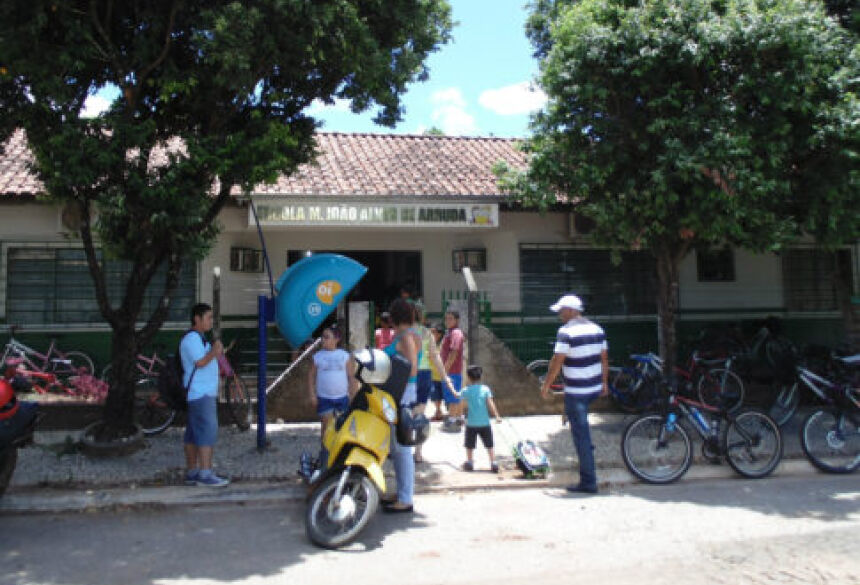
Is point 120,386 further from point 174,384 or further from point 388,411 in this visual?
point 388,411

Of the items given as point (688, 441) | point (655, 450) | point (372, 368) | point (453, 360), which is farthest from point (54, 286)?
point (688, 441)

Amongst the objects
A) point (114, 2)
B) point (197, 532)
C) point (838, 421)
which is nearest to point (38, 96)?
point (114, 2)

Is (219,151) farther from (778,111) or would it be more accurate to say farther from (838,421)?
(838,421)

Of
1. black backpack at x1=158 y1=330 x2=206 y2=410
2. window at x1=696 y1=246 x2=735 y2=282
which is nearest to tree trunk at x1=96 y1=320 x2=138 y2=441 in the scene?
black backpack at x1=158 y1=330 x2=206 y2=410

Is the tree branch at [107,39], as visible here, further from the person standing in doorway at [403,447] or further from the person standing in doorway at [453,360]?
the person standing in doorway at [453,360]

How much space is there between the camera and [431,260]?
39.7ft

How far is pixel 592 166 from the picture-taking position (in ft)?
24.9

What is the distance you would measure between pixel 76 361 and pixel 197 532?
22.7 feet

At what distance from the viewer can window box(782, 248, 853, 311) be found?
41.3ft

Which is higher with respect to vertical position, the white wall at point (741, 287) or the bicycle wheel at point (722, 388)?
the white wall at point (741, 287)

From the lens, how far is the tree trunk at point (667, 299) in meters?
8.49

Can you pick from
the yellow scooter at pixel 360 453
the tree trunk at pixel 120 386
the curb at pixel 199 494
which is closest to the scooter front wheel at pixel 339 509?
the yellow scooter at pixel 360 453

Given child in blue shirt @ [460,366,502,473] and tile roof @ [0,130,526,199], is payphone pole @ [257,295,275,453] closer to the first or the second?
child in blue shirt @ [460,366,502,473]

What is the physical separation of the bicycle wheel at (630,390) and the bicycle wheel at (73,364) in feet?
26.7
